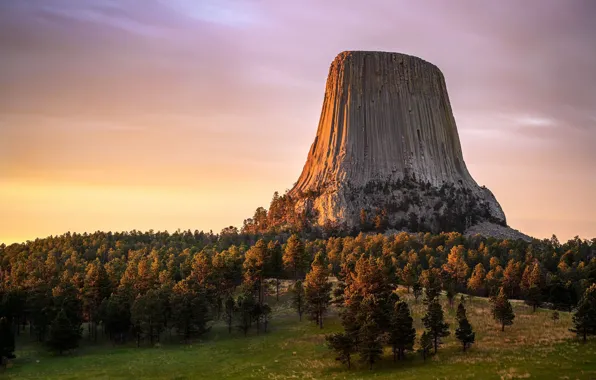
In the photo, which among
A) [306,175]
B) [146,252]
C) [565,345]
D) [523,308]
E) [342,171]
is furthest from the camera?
[306,175]

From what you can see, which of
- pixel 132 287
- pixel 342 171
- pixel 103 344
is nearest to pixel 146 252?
pixel 132 287

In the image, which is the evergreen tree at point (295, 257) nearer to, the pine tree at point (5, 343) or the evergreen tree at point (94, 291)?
the evergreen tree at point (94, 291)

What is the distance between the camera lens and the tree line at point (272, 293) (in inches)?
2484

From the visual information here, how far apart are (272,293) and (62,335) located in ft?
121

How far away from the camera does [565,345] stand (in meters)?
58.3

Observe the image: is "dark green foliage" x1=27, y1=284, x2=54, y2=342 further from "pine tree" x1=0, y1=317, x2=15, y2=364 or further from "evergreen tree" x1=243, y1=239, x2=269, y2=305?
"evergreen tree" x1=243, y1=239, x2=269, y2=305

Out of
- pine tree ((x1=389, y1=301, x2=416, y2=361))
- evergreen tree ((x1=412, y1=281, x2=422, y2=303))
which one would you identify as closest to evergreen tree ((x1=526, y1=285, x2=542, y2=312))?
evergreen tree ((x1=412, y1=281, x2=422, y2=303))

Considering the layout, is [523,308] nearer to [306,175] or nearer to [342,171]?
[342,171]

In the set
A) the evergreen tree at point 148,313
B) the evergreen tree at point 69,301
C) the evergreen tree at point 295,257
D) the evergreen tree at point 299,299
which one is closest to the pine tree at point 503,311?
the evergreen tree at point 299,299

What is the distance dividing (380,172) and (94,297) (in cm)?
11676

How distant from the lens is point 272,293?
3920 inches

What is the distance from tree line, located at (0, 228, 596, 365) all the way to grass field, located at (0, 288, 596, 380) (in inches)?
83.0

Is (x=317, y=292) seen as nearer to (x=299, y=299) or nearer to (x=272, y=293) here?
(x=299, y=299)

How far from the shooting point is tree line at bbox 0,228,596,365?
2484 inches
